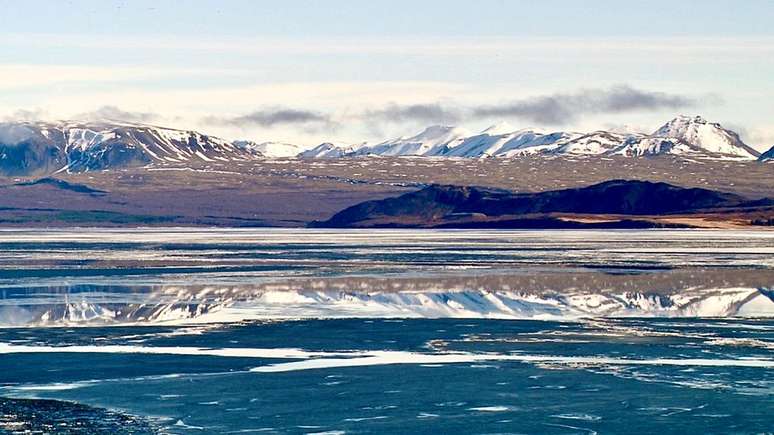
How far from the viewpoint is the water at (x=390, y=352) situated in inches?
926

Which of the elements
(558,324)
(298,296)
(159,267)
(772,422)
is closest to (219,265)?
(159,267)

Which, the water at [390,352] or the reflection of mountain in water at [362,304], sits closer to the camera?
the water at [390,352]

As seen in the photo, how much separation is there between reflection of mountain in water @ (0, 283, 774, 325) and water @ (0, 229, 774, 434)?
0.33 feet

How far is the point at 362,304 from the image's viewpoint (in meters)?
43.4

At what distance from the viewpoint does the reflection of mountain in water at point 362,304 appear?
39.6 meters

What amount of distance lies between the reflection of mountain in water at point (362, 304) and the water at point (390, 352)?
10 cm

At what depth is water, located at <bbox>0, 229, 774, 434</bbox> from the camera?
23531 millimetres

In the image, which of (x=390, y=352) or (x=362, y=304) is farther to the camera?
(x=362, y=304)

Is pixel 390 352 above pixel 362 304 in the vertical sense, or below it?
below

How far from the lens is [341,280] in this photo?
53.8 meters

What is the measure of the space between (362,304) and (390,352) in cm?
1207

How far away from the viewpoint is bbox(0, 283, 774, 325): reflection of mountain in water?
3962 centimetres

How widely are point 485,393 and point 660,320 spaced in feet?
43.6

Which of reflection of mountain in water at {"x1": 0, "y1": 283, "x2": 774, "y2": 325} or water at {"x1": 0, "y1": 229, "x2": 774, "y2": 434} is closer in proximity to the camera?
water at {"x1": 0, "y1": 229, "x2": 774, "y2": 434}
